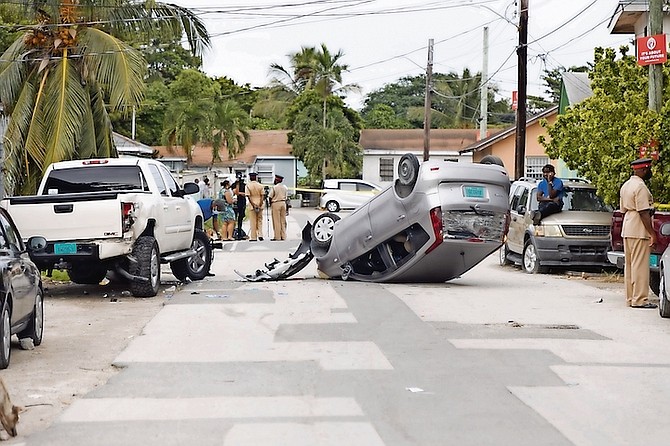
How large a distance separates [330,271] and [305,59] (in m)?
48.4

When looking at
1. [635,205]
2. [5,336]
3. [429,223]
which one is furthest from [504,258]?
[5,336]

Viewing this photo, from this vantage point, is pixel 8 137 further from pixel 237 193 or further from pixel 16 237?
pixel 16 237

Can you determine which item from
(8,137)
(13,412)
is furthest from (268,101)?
(13,412)

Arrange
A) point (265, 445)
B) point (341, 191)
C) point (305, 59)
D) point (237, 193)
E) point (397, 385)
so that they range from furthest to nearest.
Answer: point (305, 59)
point (341, 191)
point (237, 193)
point (397, 385)
point (265, 445)

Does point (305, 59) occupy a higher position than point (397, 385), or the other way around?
point (305, 59)

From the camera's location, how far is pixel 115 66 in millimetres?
24859

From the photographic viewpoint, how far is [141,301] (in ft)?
52.4

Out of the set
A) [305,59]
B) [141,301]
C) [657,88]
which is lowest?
[141,301]

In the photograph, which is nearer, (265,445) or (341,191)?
(265,445)

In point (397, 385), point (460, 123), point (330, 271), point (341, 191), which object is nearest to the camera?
point (397, 385)

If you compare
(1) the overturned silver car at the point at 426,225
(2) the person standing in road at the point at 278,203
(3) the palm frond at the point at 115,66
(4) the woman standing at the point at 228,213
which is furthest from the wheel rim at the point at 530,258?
(4) the woman standing at the point at 228,213

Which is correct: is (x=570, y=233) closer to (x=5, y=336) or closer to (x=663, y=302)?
(x=663, y=302)

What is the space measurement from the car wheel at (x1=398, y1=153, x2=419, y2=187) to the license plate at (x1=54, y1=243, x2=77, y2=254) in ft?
16.9

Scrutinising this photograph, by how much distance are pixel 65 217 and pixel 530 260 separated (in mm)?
10188
